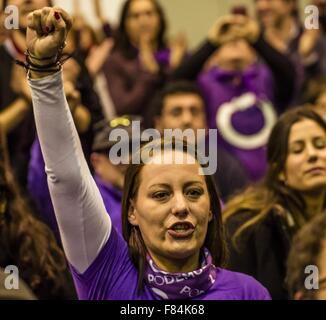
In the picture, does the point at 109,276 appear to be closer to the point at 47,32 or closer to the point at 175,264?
the point at 175,264

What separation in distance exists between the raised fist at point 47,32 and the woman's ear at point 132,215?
0.47 m

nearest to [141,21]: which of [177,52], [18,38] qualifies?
[177,52]

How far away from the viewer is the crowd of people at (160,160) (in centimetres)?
223

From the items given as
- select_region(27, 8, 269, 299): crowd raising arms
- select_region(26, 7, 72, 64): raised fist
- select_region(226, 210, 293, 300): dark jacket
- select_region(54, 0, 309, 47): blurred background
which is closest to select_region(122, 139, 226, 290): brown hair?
select_region(27, 8, 269, 299): crowd raising arms

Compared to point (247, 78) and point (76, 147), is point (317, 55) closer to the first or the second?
point (247, 78)

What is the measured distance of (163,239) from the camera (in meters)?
2.31

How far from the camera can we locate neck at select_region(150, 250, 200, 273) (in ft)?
7.61

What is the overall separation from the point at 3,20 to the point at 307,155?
1.49 metres

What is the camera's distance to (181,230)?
2291 millimetres

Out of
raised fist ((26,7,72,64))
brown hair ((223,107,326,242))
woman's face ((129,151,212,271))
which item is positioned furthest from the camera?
brown hair ((223,107,326,242))

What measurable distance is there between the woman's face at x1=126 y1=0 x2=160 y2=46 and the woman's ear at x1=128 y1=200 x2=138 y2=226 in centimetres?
244

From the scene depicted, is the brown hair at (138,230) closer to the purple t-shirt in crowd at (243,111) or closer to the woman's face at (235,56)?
the purple t-shirt in crowd at (243,111)

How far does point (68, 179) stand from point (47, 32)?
0.33 meters

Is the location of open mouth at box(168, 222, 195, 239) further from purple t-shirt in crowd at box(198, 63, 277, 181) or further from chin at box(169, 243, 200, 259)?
purple t-shirt in crowd at box(198, 63, 277, 181)
